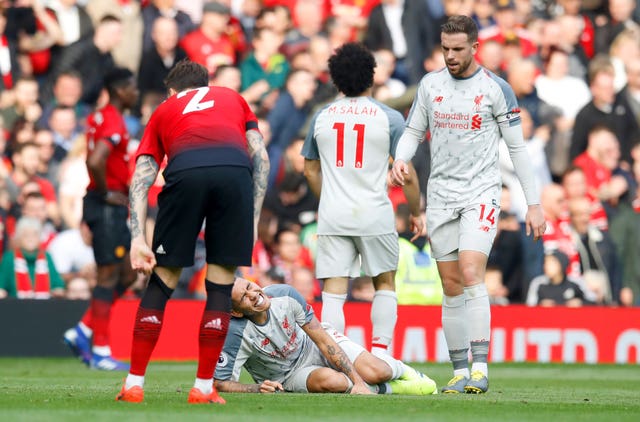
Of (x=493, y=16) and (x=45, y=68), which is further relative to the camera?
(x=493, y=16)

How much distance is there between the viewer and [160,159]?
8.22m

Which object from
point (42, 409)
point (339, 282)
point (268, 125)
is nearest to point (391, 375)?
point (339, 282)

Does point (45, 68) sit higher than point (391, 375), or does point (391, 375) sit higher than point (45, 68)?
point (45, 68)

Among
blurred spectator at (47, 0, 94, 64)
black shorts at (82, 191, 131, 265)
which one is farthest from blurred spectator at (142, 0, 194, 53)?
black shorts at (82, 191, 131, 265)

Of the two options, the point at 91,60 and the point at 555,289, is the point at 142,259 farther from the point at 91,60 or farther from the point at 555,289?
the point at 91,60

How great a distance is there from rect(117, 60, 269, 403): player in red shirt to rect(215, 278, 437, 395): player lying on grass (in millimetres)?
838

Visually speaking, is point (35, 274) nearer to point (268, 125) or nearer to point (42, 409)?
point (268, 125)

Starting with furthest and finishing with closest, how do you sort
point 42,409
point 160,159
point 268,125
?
point 268,125, point 160,159, point 42,409

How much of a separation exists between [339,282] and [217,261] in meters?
2.68

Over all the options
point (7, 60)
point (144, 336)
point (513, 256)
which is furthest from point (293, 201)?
point (144, 336)

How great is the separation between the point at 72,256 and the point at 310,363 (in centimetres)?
705

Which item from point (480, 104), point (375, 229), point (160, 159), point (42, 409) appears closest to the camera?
point (42, 409)

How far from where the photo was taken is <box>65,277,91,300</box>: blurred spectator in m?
15.4

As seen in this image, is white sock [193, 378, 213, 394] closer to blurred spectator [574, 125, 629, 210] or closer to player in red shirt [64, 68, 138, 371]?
player in red shirt [64, 68, 138, 371]
